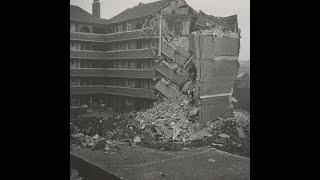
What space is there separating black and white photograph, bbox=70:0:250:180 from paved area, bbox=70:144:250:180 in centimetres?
2

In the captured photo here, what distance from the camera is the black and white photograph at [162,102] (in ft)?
20.0

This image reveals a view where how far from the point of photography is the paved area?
5.80m

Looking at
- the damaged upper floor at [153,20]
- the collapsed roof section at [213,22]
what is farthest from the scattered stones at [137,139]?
the collapsed roof section at [213,22]

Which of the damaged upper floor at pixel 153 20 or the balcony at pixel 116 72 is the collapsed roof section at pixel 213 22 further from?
the balcony at pixel 116 72

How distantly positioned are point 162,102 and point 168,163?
5.19 feet

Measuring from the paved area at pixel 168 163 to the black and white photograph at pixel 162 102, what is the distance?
20 millimetres

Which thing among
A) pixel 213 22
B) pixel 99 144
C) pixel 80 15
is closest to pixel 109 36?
pixel 80 15

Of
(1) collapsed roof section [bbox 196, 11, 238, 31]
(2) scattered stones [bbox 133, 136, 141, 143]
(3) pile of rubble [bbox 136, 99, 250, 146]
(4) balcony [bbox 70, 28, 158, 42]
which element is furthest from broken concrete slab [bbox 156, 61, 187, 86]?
(2) scattered stones [bbox 133, 136, 141, 143]

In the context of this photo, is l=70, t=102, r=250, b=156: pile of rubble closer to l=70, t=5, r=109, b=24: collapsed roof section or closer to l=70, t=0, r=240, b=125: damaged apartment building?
l=70, t=0, r=240, b=125: damaged apartment building

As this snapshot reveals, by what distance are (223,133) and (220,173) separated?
1.59 m
